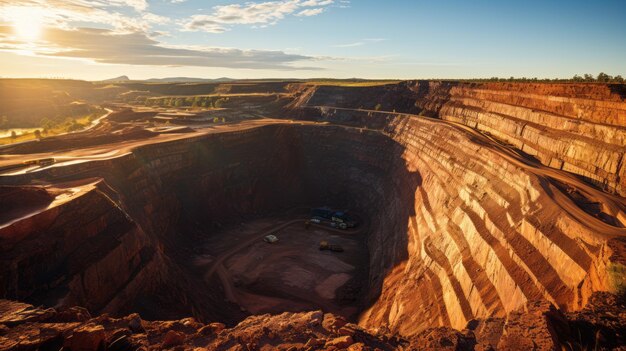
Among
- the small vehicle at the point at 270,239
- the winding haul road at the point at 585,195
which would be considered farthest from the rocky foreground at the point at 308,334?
the small vehicle at the point at 270,239

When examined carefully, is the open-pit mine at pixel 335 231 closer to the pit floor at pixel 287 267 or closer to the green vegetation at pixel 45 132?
the pit floor at pixel 287 267

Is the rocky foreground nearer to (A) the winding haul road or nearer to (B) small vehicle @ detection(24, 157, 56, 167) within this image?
(A) the winding haul road

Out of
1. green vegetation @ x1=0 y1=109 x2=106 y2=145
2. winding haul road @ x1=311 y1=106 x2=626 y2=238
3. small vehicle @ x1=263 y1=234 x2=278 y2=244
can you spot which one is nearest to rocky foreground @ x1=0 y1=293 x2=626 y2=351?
winding haul road @ x1=311 y1=106 x2=626 y2=238

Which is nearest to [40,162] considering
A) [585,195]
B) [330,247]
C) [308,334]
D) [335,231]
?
[330,247]

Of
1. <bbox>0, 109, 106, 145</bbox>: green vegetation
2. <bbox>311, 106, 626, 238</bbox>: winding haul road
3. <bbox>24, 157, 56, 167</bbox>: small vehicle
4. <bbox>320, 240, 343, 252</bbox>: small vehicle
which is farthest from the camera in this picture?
<bbox>0, 109, 106, 145</bbox>: green vegetation

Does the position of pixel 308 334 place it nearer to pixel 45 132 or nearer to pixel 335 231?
pixel 335 231

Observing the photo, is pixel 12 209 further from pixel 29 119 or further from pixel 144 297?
pixel 29 119

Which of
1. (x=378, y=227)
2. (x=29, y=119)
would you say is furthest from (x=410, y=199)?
(x=29, y=119)
